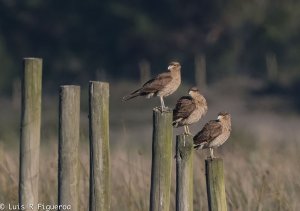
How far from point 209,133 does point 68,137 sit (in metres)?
2.04

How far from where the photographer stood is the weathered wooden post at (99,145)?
356 inches

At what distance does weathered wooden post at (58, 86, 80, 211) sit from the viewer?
29.7 feet

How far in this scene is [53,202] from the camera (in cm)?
1157

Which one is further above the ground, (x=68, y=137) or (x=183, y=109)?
(x=183, y=109)

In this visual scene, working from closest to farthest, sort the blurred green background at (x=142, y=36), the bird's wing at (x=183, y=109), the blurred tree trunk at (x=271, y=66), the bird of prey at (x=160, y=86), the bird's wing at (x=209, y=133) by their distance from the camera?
the bird's wing at (x=209, y=133) < the bird's wing at (x=183, y=109) < the bird of prey at (x=160, y=86) < the blurred tree trunk at (x=271, y=66) < the blurred green background at (x=142, y=36)

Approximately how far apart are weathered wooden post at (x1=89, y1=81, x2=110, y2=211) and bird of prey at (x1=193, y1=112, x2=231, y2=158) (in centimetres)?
165

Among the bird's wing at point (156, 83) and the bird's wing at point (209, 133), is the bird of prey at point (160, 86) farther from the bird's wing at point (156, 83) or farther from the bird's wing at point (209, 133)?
the bird's wing at point (209, 133)

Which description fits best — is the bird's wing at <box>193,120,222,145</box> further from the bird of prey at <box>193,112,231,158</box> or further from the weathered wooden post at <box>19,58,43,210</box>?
the weathered wooden post at <box>19,58,43,210</box>

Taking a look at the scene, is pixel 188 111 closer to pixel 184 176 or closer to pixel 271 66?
pixel 184 176

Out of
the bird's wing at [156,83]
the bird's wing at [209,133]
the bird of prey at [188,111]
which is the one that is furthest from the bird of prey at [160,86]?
the bird's wing at [209,133]

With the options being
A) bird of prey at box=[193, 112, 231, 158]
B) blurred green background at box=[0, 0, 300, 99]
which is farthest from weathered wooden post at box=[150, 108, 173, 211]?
blurred green background at box=[0, 0, 300, 99]

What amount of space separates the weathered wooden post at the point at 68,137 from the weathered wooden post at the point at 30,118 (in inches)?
6.4

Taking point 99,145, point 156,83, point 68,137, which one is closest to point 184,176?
point 99,145

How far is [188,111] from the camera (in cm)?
1098
